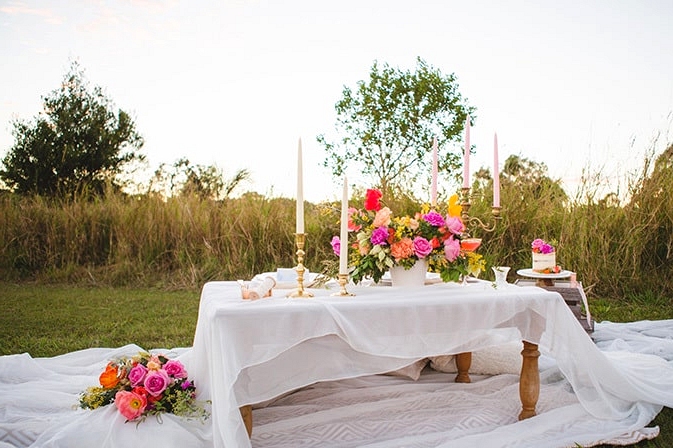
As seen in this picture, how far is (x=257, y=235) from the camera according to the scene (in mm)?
8008

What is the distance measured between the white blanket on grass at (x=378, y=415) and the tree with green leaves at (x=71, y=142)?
45.2 feet

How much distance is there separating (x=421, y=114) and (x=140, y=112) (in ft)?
32.6

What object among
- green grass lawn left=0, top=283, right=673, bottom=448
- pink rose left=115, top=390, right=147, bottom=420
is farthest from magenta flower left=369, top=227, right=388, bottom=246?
green grass lawn left=0, top=283, right=673, bottom=448

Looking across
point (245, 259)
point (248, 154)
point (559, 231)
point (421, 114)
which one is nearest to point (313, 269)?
point (245, 259)

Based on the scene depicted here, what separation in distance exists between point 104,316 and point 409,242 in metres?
4.61

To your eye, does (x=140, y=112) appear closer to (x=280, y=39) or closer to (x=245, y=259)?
(x=280, y=39)

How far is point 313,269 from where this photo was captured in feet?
24.9

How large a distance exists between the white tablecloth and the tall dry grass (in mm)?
3863

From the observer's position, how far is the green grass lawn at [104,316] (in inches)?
193

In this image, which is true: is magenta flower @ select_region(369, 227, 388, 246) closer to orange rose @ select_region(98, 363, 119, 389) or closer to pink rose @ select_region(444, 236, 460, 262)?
pink rose @ select_region(444, 236, 460, 262)

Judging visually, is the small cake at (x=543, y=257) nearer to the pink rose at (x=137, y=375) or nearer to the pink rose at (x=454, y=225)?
the pink rose at (x=454, y=225)

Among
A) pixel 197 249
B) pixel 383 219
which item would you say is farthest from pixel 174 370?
pixel 197 249

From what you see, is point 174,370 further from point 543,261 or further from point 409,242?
point 543,261

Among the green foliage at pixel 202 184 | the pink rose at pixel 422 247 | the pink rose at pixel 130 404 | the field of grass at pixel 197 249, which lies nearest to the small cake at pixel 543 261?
the field of grass at pixel 197 249
